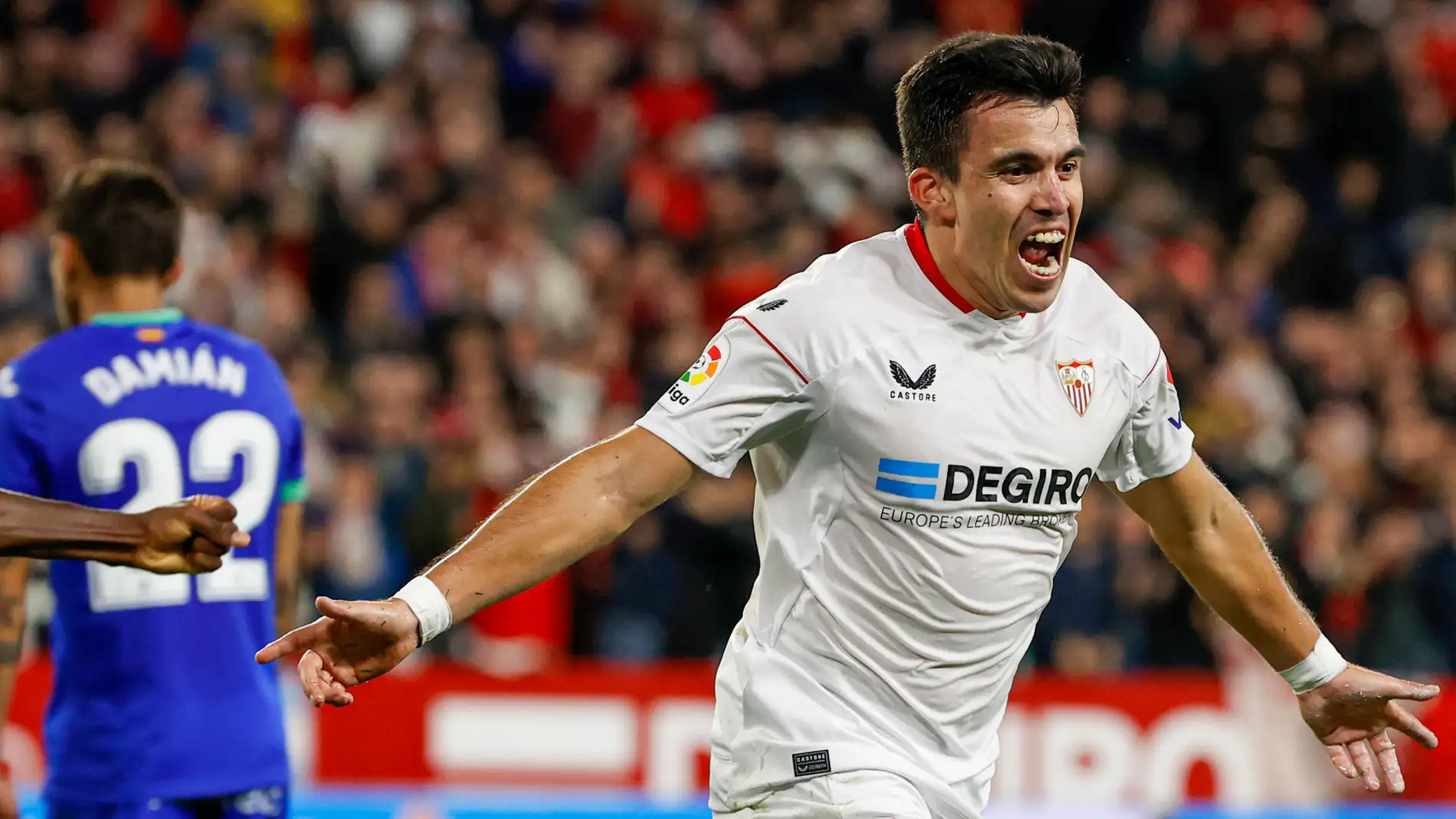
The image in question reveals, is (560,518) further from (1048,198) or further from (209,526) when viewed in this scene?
(1048,198)

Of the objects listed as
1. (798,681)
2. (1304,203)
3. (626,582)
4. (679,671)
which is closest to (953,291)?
(798,681)

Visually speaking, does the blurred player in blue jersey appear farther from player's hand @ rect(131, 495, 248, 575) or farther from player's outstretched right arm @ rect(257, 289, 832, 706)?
player's outstretched right arm @ rect(257, 289, 832, 706)

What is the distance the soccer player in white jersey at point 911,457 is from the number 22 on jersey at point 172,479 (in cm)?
148

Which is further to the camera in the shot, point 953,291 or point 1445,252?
point 1445,252

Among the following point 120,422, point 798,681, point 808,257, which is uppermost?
point 808,257

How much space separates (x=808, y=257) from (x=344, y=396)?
3.26 metres

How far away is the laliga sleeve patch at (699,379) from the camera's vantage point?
14.3 ft

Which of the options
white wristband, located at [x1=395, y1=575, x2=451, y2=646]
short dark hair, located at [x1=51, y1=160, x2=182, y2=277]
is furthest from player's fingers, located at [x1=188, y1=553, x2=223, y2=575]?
short dark hair, located at [x1=51, y1=160, x2=182, y2=277]

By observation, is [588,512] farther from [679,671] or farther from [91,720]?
[679,671]

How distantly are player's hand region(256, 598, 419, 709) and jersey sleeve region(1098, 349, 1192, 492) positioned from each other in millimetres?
1784

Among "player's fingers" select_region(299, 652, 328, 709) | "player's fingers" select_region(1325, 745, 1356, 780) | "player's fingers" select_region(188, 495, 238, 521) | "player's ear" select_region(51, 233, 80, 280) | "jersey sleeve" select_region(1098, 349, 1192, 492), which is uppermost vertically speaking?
"player's ear" select_region(51, 233, 80, 280)

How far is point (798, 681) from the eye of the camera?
449 cm

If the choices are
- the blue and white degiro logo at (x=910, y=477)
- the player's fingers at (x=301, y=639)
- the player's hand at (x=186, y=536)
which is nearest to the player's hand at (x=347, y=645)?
the player's fingers at (x=301, y=639)

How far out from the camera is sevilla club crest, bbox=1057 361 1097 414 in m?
4.59
